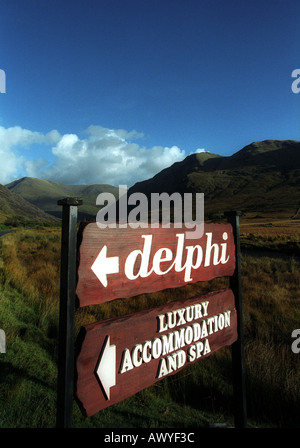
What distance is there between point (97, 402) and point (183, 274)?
1.08m

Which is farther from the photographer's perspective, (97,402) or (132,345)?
(132,345)

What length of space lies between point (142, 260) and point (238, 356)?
1591 mm

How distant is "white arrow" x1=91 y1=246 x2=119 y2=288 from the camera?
1649mm

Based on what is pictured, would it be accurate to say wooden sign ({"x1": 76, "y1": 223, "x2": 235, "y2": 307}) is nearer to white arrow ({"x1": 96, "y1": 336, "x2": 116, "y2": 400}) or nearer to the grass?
white arrow ({"x1": 96, "y1": 336, "x2": 116, "y2": 400})

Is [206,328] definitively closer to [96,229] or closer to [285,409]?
[96,229]

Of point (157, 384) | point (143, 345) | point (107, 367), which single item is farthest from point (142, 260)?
point (157, 384)

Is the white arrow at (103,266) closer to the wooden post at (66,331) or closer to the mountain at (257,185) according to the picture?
the wooden post at (66,331)

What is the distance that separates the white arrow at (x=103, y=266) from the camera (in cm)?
165

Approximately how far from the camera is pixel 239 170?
611 ft

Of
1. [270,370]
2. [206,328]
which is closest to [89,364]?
[206,328]

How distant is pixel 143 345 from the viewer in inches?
→ 73.2

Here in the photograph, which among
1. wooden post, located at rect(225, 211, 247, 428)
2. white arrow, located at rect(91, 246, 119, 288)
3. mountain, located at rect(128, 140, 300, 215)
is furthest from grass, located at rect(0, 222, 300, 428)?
mountain, located at rect(128, 140, 300, 215)

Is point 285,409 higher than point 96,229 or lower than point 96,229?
→ lower

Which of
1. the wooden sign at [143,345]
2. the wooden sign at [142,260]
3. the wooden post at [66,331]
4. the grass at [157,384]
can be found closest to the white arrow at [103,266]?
the wooden sign at [142,260]
